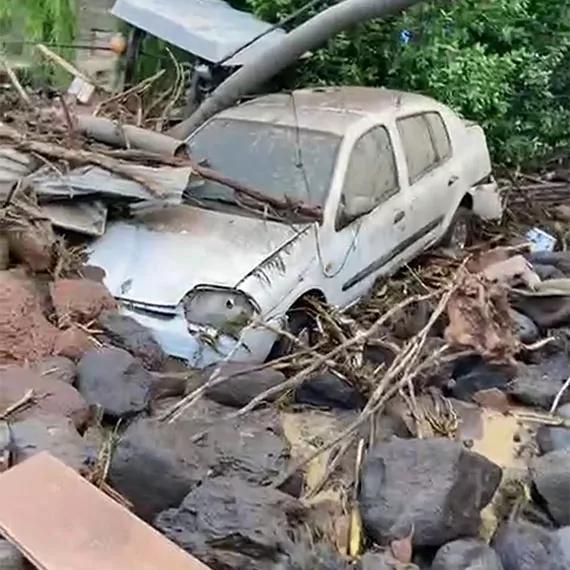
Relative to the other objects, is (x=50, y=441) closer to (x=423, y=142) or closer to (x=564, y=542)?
(x=564, y=542)

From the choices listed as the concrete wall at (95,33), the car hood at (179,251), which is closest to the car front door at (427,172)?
the car hood at (179,251)

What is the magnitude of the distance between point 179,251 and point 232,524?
2444mm

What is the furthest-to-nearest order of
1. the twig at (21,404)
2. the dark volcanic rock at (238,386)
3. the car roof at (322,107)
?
1. the car roof at (322,107)
2. the dark volcanic rock at (238,386)
3. the twig at (21,404)

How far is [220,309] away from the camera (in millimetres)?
6031

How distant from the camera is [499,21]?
11.3m

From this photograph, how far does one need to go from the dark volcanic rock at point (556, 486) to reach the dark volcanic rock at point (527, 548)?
0.28 metres

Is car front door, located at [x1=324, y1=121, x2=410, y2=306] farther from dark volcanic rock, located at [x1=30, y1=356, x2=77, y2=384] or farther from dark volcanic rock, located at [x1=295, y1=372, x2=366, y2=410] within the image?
dark volcanic rock, located at [x1=30, y1=356, x2=77, y2=384]

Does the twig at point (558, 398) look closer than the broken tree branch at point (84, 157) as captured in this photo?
Yes

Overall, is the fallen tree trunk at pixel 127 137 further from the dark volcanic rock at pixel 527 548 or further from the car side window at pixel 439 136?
the dark volcanic rock at pixel 527 548

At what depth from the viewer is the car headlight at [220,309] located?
19.8 feet

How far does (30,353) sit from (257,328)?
134cm

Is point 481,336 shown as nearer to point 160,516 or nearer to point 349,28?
point 160,516

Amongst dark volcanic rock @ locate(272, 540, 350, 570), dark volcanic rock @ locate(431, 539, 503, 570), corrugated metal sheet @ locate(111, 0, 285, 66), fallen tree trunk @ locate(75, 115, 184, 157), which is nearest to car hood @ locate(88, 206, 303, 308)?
fallen tree trunk @ locate(75, 115, 184, 157)

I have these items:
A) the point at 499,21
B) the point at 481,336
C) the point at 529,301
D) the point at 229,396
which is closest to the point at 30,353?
the point at 229,396
